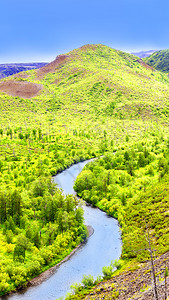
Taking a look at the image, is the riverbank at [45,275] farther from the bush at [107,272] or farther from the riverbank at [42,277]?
the bush at [107,272]

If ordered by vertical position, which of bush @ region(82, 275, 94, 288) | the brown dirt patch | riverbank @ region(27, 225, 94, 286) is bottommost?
riverbank @ region(27, 225, 94, 286)

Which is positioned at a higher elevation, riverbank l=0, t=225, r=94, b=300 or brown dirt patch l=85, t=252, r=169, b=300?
brown dirt patch l=85, t=252, r=169, b=300

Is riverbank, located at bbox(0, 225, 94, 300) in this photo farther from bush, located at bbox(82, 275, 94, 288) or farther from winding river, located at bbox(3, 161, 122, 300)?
bush, located at bbox(82, 275, 94, 288)

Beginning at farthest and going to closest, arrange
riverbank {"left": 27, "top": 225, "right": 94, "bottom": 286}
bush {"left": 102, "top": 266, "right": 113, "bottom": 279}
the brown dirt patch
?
riverbank {"left": 27, "top": 225, "right": 94, "bottom": 286} < bush {"left": 102, "top": 266, "right": 113, "bottom": 279} < the brown dirt patch

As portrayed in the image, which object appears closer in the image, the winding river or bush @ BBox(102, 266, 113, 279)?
the winding river

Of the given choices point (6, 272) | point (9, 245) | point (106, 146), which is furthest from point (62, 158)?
point (6, 272)

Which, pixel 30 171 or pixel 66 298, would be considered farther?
pixel 30 171

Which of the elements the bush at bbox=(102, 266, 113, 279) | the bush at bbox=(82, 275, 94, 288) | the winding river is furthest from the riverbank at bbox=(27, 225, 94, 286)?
the bush at bbox=(102, 266, 113, 279)

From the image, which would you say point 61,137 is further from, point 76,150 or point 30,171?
point 30,171
